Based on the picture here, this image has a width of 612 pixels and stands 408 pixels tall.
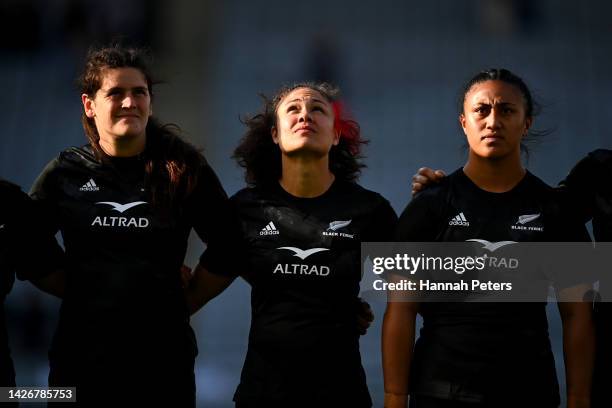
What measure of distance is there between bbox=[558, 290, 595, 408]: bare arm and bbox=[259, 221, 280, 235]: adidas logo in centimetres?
116

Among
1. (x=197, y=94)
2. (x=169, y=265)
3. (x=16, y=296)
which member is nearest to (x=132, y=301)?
(x=169, y=265)

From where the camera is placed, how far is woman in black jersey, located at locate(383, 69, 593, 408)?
2.95 meters

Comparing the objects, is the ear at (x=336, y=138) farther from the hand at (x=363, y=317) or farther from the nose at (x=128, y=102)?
the nose at (x=128, y=102)

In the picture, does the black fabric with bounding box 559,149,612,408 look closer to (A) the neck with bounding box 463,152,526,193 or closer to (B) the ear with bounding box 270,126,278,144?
(A) the neck with bounding box 463,152,526,193

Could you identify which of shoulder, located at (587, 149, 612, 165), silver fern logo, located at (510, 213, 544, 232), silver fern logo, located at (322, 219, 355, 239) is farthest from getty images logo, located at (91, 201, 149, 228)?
shoulder, located at (587, 149, 612, 165)

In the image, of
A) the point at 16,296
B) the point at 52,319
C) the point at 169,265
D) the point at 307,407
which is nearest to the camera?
the point at 307,407

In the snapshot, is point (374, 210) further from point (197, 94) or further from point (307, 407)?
point (197, 94)

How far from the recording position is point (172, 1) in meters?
11.9

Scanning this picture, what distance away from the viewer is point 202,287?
3.53 meters

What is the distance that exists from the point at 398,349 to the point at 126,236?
1160mm

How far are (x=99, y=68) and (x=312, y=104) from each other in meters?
0.93

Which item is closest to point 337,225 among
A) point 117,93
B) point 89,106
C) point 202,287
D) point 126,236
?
point 202,287

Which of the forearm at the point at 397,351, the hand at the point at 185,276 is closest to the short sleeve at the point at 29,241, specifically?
the hand at the point at 185,276

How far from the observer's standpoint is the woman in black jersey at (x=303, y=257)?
10.3 ft
